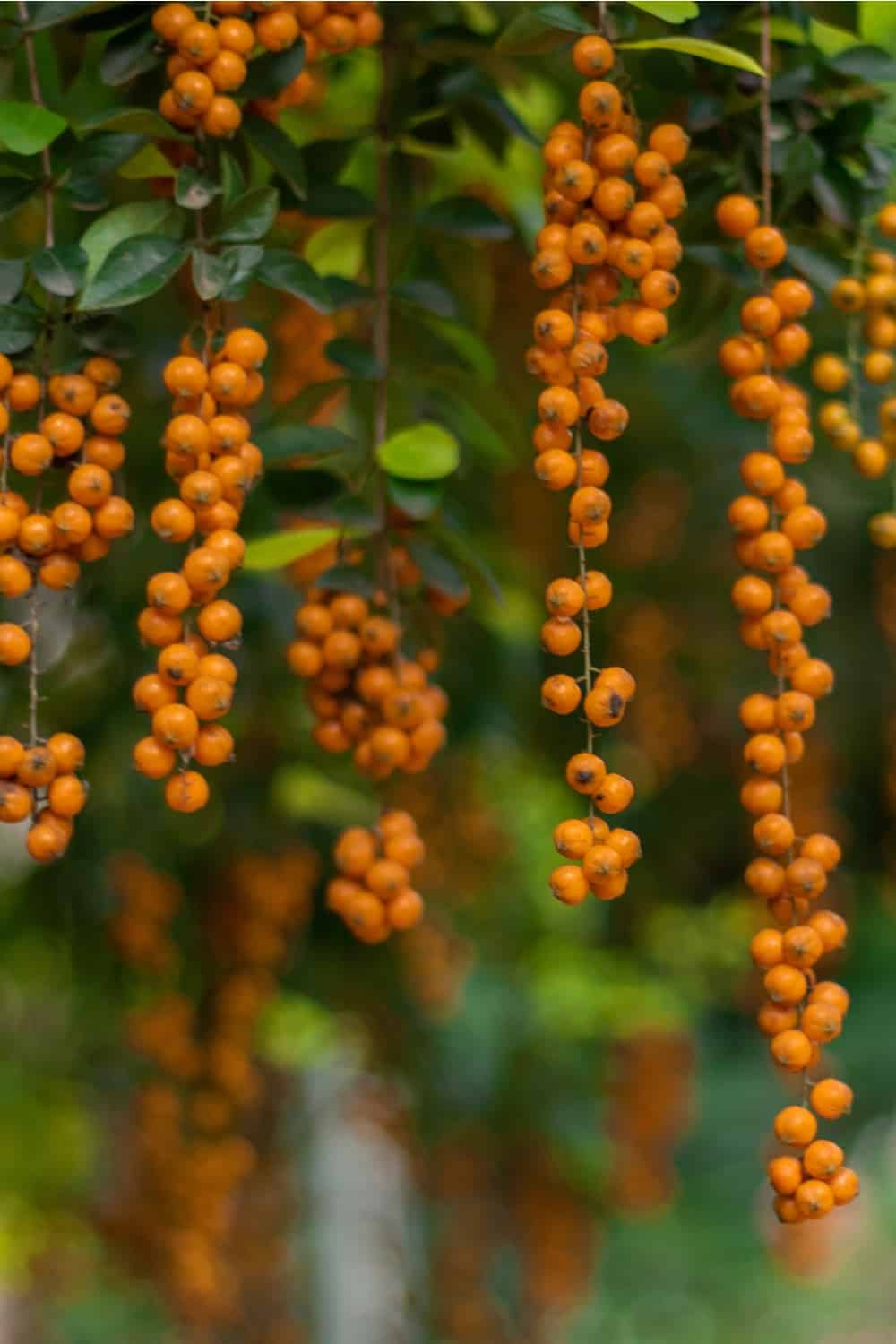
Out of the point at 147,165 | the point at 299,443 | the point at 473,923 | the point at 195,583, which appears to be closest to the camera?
the point at 195,583

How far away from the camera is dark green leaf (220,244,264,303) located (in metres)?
0.78

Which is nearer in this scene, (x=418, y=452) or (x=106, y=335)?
(x=106, y=335)

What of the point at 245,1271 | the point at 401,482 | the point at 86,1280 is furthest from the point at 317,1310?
the point at 401,482

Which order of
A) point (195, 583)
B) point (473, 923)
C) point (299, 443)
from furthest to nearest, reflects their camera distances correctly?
point (473, 923) → point (299, 443) → point (195, 583)

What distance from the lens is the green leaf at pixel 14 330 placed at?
0.76 meters

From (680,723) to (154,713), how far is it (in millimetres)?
1695

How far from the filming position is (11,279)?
78 cm

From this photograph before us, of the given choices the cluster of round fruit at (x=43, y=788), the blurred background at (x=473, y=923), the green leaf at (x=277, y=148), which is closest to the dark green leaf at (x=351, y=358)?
the blurred background at (x=473, y=923)

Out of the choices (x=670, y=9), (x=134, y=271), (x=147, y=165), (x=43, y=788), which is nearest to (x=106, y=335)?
(x=134, y=271)

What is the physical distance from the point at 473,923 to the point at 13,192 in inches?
88.0

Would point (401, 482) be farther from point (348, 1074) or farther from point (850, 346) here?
point (348, 1074)

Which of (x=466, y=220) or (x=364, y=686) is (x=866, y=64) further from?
(x=364, y=686)

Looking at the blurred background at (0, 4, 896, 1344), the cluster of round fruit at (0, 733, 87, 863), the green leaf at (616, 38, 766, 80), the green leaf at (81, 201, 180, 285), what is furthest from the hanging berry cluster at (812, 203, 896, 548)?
the cluster of round fruit at (0, 733, 87, 863)

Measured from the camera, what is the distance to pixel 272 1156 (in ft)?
8.35
